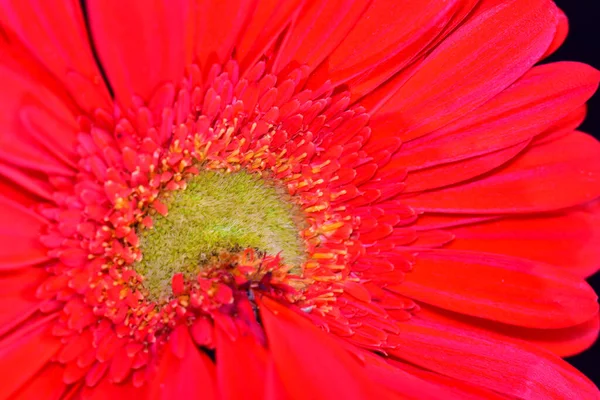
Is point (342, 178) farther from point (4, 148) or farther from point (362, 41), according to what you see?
point (4, 148)

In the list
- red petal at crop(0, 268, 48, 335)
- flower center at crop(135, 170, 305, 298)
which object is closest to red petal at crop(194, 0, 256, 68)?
flower center at crop(135, 170, 305, 298)

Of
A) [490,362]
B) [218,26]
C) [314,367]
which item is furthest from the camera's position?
[490,362]

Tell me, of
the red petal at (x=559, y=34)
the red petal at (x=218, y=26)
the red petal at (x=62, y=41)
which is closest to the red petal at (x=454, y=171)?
the red petal at (x=559, y=34)

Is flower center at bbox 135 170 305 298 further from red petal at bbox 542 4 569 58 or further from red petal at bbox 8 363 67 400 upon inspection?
red petal at bbox 542 4 569 58

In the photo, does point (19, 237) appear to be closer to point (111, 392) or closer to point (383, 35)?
point (111, 392)

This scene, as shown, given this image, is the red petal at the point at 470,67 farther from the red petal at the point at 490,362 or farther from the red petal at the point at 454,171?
the red petal at the point at 490,362

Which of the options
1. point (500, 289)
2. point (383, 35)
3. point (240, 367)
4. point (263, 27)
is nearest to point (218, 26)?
point (263, 27)

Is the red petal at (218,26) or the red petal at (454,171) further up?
the red petal at (218,26)
